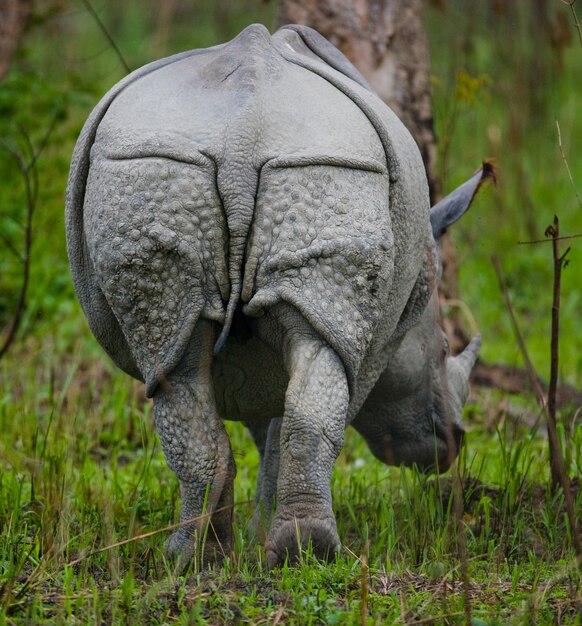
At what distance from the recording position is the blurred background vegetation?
689 cm

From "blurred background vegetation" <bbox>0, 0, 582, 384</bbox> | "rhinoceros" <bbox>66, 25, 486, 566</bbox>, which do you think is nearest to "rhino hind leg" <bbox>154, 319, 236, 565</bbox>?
"rhinoceros" <bbox>66, 25, 486, 566</bbox>

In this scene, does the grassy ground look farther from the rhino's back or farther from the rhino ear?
the rhino ear

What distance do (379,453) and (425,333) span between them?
0.66 meters

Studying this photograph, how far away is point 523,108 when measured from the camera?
31.8 feet

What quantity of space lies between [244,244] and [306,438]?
1.97 feet

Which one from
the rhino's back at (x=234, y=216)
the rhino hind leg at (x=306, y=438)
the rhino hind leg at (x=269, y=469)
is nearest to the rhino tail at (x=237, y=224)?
the rhino's back at (x=234, y=216)

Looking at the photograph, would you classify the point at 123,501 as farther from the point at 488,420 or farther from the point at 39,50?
the point at 39,50

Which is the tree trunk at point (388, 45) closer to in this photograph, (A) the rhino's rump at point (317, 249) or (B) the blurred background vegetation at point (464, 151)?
(B) the blurred background vegetation at point (464, 151)

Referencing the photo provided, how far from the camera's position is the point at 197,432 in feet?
10.9

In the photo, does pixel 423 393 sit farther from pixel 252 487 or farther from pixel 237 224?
pixel 237 224

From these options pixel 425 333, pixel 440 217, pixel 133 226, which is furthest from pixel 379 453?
pixel 133 226

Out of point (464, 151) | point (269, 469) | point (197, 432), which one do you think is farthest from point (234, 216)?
point (464, 151)

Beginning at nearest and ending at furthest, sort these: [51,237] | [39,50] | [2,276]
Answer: [2,276] < [51,237] < [39,50]

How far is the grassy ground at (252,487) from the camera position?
2.98m
